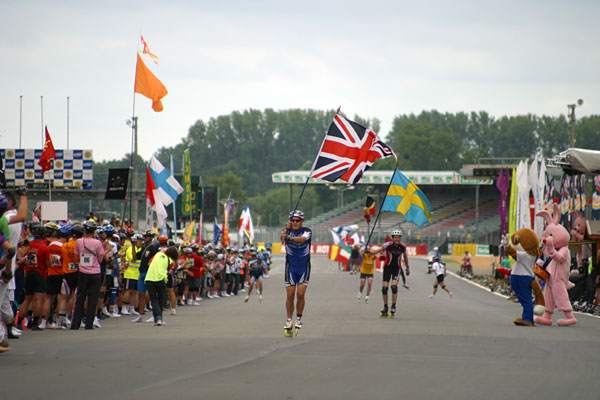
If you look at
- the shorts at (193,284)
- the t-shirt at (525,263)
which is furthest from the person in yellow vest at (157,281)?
the shorts at (193,284)

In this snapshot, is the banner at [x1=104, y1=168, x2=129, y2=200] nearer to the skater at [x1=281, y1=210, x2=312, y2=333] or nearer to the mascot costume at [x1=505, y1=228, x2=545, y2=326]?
the mascot costume at [x1=505, y1=228, x2=545, y2=326]

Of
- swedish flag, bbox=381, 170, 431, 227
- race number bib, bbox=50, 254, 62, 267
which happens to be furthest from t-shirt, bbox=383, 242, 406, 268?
race number bib, bbox=50, 254, 62, 267

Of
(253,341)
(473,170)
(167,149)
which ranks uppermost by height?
(167,149)

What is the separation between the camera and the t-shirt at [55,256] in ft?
44.6

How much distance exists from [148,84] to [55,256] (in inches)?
426

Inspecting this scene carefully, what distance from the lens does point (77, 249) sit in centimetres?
1344

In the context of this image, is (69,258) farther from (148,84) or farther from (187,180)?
(187,180)

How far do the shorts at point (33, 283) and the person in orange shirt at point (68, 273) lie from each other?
1.27 feet

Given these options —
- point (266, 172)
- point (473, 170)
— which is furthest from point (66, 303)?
point (266, 172)

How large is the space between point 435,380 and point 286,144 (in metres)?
151

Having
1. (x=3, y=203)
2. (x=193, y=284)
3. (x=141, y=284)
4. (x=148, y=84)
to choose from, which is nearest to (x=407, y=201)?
(x=193, y=284)

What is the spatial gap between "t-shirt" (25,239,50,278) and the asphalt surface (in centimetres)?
129

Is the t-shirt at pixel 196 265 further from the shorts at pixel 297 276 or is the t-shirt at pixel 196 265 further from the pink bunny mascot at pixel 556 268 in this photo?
the shorts at pixel 297 276

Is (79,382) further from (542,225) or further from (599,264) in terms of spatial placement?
(542,225)
